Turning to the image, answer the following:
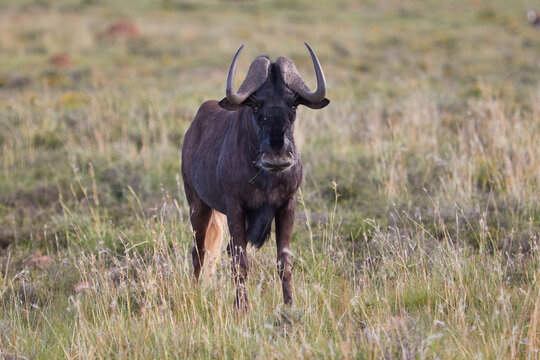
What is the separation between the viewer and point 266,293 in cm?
504

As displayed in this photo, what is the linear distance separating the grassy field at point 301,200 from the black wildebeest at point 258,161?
31 cm

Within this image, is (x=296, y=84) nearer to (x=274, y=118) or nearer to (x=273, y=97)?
(x=273, y=97)

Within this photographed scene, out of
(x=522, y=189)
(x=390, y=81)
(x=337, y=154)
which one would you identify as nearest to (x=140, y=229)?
(x=337, y=154)

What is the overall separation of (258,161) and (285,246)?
0.80m

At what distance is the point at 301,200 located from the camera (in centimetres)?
637

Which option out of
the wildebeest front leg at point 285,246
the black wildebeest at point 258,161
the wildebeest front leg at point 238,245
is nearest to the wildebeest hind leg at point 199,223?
the black wildebeest at point 258,161

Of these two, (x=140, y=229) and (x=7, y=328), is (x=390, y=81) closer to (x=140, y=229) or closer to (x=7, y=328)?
(x=140, y=229)

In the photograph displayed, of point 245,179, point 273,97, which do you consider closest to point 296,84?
point 273,97

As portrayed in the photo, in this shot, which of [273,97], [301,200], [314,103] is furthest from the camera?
[301,200]

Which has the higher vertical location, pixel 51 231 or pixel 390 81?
pixel 390 81

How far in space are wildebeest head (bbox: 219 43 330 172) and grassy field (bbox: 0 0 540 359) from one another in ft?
2.92

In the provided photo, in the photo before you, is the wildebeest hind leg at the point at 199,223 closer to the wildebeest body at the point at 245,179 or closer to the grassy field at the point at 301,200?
the grassy field at the point at 301,200

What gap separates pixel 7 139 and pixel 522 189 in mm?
8325

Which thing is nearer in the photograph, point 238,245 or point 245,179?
point 245,179
